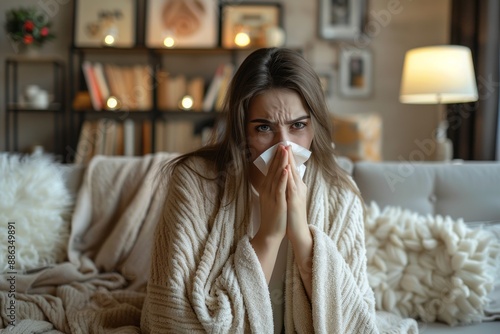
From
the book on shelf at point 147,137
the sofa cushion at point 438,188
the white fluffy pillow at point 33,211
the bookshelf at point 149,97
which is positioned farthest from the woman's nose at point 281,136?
the book on shelf at point 147,137

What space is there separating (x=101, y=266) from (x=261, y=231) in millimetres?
857

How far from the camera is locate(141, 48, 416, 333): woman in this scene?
119 centimetres

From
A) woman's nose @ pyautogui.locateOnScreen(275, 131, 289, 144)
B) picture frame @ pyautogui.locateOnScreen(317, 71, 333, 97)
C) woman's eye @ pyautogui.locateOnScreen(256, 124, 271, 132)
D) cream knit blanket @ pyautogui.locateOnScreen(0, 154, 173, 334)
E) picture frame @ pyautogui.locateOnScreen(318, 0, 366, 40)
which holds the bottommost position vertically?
cream knit blanket @ pyautogui.locateOnScreen(0, 154, 173, 334)

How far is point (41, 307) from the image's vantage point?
1.56 meters

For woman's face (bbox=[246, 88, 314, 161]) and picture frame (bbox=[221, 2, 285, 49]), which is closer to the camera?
woman's face (bbox=[246, 88, 314, 161])

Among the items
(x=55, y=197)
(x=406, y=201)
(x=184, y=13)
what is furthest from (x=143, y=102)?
(x=406, y=201)

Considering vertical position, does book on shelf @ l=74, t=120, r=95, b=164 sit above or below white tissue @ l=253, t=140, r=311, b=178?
below

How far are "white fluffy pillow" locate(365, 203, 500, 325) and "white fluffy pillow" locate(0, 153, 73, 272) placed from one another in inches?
41.3

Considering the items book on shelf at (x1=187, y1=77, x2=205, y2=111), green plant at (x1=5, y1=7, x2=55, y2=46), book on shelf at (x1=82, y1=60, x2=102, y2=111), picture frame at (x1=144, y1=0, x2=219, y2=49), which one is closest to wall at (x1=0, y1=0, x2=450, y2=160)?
green plant at (x1=5, y1=7, x2=55, y2=46)

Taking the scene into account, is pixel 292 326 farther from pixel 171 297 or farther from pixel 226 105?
pixel 226 105

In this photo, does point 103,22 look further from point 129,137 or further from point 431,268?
point 431,268

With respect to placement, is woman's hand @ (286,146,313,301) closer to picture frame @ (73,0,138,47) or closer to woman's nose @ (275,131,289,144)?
woman's nose @ (275,131,289,144)

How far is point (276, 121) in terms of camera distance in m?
1.25

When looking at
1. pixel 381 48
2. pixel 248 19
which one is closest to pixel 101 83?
pixel 248 19
